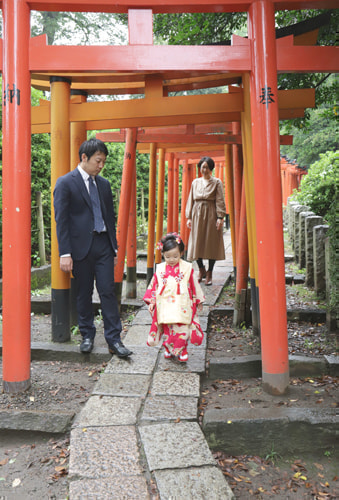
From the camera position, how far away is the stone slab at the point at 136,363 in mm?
3764

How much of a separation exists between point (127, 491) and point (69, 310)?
8.16 feet

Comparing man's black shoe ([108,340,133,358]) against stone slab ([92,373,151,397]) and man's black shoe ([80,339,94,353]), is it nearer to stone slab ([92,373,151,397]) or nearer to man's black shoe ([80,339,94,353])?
man's black shoe ([80,339,94,353])

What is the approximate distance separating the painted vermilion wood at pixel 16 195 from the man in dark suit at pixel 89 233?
0.48 m

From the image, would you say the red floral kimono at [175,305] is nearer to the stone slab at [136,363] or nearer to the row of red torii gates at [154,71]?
the stone slab at [136,363]

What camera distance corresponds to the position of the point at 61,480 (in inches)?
103

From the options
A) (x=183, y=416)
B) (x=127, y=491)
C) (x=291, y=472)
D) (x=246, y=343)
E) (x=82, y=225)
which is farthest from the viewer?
(x=246, y=343)

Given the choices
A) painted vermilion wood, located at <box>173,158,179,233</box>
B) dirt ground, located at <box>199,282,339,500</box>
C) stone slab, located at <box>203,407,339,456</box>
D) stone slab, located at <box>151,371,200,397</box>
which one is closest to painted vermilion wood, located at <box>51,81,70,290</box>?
stone slab, located at <box>151,371,200,397</box>

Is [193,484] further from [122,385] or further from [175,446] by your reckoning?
[122,385]

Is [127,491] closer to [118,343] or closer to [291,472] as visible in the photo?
[291,472]

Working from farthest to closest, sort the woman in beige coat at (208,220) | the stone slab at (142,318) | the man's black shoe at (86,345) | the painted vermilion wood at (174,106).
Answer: the woman in beige coat at (208,220) → the stone slab at (142,318) → the man's black shoe at (86,345) → the painted vermilion wood at (174,106)

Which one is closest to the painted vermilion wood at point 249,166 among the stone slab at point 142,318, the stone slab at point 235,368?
the stone slab at point 235,368

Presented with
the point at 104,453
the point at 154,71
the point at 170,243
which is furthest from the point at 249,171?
the point at 104,453

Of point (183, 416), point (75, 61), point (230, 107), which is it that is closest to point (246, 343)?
point (183, 416)

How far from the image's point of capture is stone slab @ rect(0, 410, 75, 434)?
2979mm
